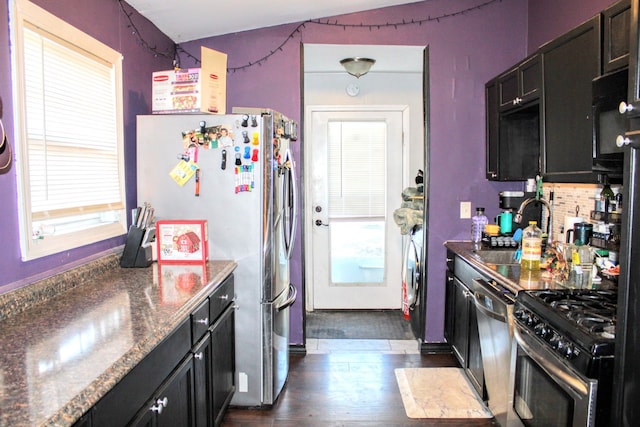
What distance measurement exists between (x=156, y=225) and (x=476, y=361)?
1973 mm

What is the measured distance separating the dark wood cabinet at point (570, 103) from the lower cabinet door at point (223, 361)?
6.02 feet

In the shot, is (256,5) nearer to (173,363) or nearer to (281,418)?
(173,363)

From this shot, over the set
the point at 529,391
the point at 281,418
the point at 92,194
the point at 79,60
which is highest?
the point at 79,60

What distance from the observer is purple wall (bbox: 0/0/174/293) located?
1.69 m

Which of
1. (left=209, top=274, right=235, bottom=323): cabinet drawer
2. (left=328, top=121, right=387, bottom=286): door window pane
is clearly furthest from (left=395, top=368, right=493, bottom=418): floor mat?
(left=328, top=121, right=387, bottom=286): door window pane

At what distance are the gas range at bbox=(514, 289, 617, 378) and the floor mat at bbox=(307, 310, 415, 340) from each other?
2.07 m

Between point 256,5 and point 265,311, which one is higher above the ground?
point 256,5

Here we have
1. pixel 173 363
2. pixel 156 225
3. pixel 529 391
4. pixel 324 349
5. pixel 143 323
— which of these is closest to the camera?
pixel 143 323

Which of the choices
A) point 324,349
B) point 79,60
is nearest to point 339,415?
point 324,349

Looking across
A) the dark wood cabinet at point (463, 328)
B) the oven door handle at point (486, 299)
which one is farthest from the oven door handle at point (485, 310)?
the dark wood cabinet at point (463, 328)

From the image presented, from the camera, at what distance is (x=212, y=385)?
2.19 metres

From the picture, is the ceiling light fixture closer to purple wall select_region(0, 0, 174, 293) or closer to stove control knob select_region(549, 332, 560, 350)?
purple wall select_region(0, 0, 174, 293)

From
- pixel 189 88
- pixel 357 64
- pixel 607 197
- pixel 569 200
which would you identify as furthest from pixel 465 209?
pixel 189 88

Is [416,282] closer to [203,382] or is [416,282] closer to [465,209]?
[465,209]
